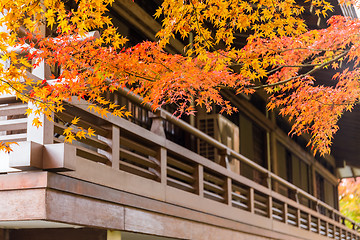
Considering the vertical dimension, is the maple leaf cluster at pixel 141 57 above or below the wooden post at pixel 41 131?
above

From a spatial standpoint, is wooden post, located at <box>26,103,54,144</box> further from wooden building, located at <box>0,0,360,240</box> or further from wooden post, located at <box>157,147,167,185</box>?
wooden post, located at <box>157,147,167,185</box>

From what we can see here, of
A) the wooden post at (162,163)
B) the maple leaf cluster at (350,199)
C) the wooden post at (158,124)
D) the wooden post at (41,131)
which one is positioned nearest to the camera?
the wooden post at (41,131)

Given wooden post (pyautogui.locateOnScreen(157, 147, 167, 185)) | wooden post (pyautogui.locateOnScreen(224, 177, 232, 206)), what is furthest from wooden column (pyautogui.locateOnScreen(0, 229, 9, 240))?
wooden post (pyautogui.locateOnScreen(224, 177, 232, 206))

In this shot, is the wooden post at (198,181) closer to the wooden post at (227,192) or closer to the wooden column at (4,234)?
the wooden post at (227,192)

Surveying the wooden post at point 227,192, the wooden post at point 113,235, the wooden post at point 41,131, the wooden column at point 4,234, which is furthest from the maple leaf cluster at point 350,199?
the wooden post at point 41,131

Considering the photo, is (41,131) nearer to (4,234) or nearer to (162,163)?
(4,234)

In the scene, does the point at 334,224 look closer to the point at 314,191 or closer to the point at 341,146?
the point at 314,191

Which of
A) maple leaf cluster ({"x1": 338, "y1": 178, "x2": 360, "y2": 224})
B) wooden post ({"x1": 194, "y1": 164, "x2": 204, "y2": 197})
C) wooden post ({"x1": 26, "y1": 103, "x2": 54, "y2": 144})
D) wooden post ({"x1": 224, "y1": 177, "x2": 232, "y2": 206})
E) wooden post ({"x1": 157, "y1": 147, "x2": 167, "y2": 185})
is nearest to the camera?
wooden post ({"x1": 26, "y1": 103, "x2": 54, "y2": 144})

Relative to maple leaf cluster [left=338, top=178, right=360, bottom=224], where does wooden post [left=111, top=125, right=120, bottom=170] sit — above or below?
below

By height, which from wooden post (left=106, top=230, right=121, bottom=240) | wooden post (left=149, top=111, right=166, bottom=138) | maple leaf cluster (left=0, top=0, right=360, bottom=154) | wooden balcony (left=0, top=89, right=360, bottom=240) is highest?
maple leaf cluster (left=0, top=0, right=360, bottom=154)

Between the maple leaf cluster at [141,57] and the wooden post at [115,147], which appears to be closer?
the maple leaf cluster at [141,57]

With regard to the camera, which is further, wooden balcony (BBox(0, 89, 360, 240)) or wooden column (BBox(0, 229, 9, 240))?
wooden column (BBox(0, 229, 9, 240))

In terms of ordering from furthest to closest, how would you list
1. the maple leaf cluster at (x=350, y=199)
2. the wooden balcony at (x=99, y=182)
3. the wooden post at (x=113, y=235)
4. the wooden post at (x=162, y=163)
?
the maple leaf cluster at (x=350, y=199) < the wooden post at (x=162, y=163) < the wooden post at (x=113, y=235) < the wooden balcony at (x=99, y=182)

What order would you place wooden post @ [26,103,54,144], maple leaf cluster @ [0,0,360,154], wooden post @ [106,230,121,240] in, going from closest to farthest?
wooden post @ [26,103,54,144] < maple leaf cluster @ [0,0,360,154] < wooden post @ [106,230,121,240]
